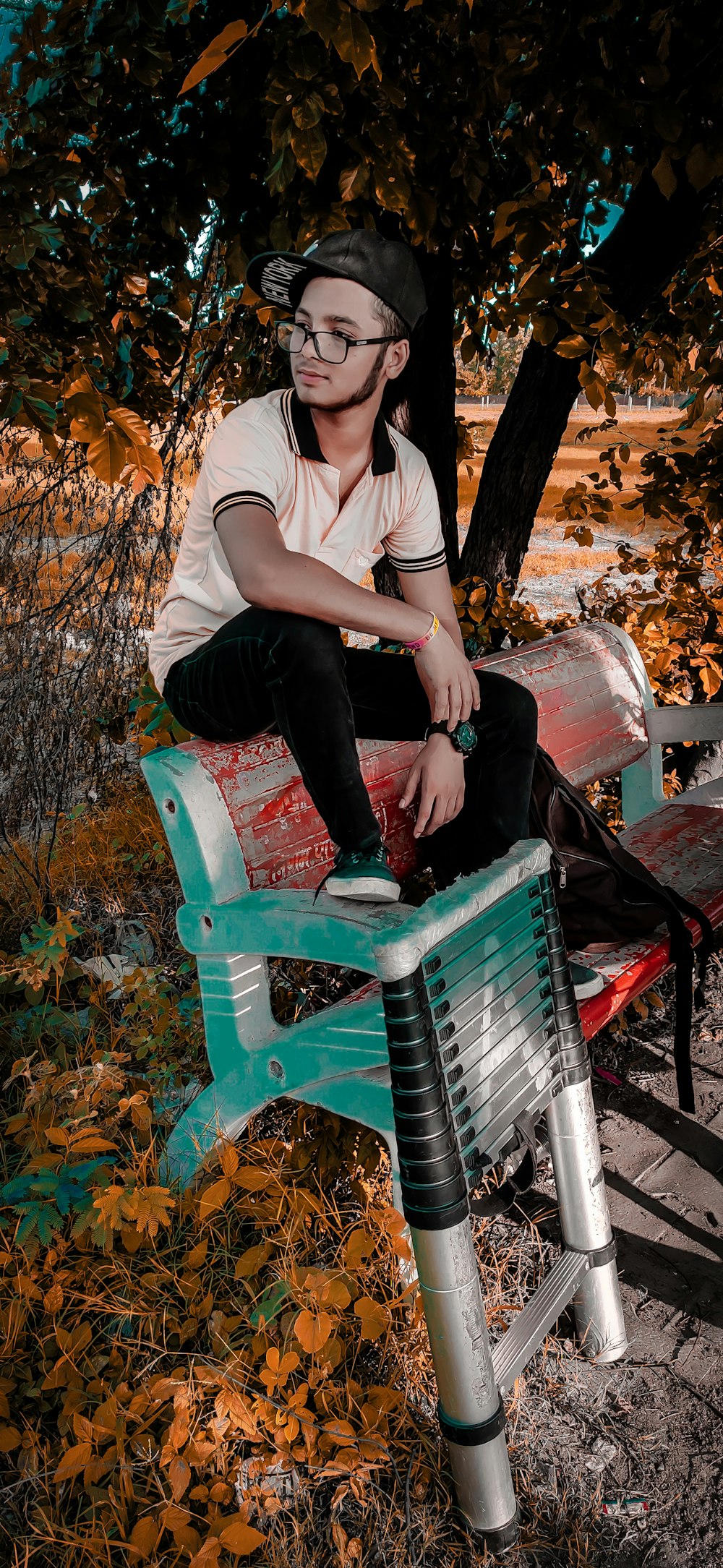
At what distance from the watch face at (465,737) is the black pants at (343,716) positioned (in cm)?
8

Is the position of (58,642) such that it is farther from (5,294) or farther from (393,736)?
(393,736)

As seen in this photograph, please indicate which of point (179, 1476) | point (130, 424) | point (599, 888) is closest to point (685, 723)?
point (599, 888)

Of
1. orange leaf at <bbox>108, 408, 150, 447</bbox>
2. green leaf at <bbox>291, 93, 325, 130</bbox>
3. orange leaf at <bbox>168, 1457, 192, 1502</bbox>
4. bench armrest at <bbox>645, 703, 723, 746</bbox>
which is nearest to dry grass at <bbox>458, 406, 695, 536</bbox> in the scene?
bench armrest at <bbox>645, 703, 723, 746</bbox>

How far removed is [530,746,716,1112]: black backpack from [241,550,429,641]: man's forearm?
61 cm

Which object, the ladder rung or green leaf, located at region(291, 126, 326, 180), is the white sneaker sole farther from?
green leaf, located at region(291, 126, 326, 180)

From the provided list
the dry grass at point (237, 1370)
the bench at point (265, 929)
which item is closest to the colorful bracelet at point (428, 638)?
the bench at point (265, 929)

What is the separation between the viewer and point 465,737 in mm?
2166

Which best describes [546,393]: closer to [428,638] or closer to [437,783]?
[428,638]

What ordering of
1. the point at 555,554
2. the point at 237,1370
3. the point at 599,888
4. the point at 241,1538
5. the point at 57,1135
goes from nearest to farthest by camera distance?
the point at 241,1538 → the point at 237,1370 → the point at 57,1135 → the point at 599,888 → the point at 555,554

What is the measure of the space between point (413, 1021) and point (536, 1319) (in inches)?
27.3

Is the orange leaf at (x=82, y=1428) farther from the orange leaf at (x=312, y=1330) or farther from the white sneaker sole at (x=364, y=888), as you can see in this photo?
the white sneaker sole at (x=364, y=888)

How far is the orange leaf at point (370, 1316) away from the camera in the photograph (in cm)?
175

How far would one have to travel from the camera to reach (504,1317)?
2.00 metres

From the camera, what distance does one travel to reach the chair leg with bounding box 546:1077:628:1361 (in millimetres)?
1905
